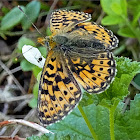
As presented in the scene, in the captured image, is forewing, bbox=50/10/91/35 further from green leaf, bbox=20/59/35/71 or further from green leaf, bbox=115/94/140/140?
green leaf, bbox=20/59/35/71

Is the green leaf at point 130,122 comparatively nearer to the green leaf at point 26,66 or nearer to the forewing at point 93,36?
the forewing at point 93,36

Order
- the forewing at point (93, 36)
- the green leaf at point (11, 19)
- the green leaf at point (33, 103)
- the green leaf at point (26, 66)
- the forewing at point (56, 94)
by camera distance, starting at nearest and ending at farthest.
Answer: the forewing at point (56, 94) → the forewing at point (93, 36) → the green leaf at point (33, 103) → the green leaf at point (26, 66) → the green leaf at point (11, 19)

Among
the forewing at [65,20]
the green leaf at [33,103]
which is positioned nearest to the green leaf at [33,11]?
the green leaf at [33,103]

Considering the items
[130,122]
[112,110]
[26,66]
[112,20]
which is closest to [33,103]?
[26,66]

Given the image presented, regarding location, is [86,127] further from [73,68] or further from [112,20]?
[112,20]

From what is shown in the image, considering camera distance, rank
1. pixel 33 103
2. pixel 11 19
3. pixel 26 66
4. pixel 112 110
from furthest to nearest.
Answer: pixel 11 19 → pixel 26 66 → pixel 33 103 → pixel 112 110
